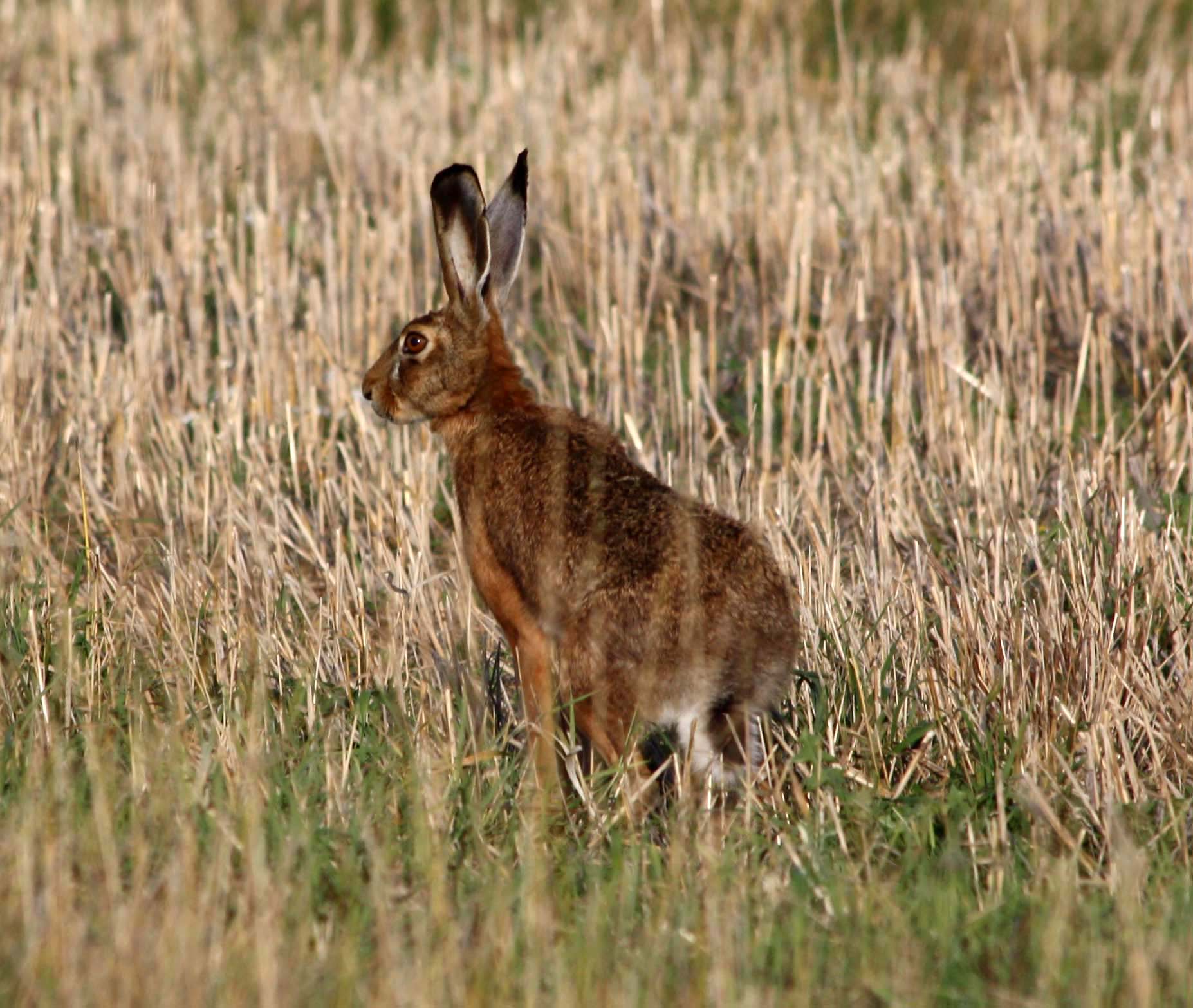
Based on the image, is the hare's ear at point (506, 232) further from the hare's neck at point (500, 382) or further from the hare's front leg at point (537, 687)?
the hare's front leg at point (537, 687)

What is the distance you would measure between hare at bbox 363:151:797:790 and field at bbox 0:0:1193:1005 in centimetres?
18

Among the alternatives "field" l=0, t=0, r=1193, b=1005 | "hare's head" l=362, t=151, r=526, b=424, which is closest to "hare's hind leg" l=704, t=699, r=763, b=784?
"field" l=0, t=0, r=1193, b=1005

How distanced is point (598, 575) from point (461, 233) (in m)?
1.31

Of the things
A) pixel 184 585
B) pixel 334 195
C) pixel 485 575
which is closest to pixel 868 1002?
pixel 485 575

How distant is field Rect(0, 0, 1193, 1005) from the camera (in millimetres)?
3318

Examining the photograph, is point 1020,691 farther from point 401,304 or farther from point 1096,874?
point 401,304

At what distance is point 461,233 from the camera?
200 inches

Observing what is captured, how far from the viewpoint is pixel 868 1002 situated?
3.12 meters

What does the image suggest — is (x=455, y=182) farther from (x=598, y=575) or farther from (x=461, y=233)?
(x=598, y=575)

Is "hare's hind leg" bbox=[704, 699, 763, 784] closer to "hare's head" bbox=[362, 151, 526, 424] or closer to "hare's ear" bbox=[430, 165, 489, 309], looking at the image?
"hare's head" bbox=[362, 151, 526, 424]

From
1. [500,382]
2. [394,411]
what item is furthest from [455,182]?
[394,411]

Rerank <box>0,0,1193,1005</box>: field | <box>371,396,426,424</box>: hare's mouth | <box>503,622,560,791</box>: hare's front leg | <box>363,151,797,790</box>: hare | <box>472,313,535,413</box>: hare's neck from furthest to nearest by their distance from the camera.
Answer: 1. <box>371,396,426,424</box>: hare's mouth
2. <box>472,313,535,413</box>: hare's neck
3. <box>503,622,560,791</box>: hare's front leg
4. <box>363,151,797,790</box>: hare
5. <box>0,0,1193,1005</box>: field

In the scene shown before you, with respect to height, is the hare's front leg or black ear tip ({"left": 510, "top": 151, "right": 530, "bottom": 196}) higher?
black ear tip ({"left": 510, "top": 151, "right": 530, "bottom": 196})

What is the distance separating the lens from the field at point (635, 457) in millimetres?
3318
